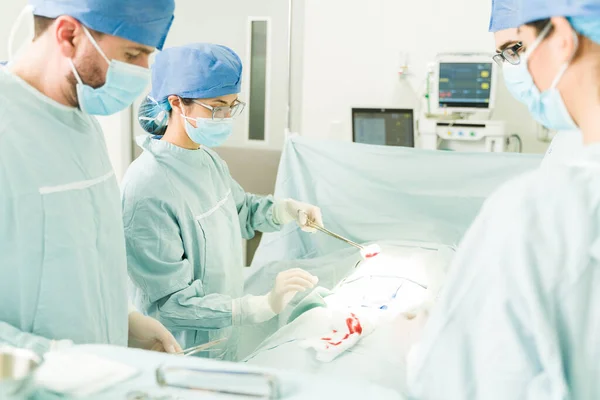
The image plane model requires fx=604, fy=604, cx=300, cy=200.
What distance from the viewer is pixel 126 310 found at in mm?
1402

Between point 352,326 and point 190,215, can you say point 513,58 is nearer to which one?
point 352,326

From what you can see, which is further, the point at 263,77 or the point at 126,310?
the point at 263,77

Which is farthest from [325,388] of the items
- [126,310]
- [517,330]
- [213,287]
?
[213,287]

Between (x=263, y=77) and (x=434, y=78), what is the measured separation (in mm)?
1090

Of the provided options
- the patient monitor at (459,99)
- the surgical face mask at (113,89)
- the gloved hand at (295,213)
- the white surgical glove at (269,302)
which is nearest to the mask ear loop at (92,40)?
the surgical face mask at (113,89)

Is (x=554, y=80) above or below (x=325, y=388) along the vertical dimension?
above

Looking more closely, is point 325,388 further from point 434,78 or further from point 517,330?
point 434,78

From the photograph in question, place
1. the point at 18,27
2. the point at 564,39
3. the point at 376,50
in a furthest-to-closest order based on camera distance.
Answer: the point at 376,50, the point at 18,27, the point at 564,39

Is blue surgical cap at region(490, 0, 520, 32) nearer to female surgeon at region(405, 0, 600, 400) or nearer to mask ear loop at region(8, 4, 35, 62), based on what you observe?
female surgeon at region(405, 0, 600, 400)

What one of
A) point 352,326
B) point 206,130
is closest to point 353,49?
point 206,130

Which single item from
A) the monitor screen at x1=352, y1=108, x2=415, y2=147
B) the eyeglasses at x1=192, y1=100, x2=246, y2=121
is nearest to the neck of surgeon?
the eyeglasses at x1=192, y1=100, x2=246, y2=121

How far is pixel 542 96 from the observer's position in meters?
0.95

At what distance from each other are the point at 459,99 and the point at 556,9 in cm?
266

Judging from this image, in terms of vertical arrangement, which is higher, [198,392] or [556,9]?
[556,9]
